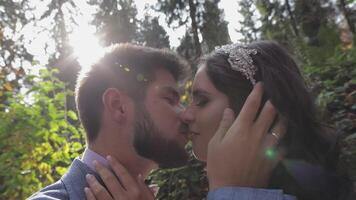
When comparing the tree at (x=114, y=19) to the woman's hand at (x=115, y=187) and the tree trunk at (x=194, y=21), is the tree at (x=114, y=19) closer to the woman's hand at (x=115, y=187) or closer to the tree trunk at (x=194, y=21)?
the tree trunk at (x=194, y=21)

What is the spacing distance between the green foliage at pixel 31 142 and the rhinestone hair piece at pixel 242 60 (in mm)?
2783

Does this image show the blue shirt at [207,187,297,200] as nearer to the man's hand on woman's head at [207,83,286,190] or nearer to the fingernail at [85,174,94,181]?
the man's hand on woman's head at [207,83,286,190]

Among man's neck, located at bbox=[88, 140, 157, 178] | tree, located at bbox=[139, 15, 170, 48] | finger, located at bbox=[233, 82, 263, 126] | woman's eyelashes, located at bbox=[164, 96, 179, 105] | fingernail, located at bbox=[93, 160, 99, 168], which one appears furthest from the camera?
tree, located at bbox=[139, 15, 170, 48]

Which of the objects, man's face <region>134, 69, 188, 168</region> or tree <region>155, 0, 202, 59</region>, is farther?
tree <region>155, 0, 202, 59</region>

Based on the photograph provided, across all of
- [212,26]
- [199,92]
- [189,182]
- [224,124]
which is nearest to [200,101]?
[199,92]

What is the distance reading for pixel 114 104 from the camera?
246 cm

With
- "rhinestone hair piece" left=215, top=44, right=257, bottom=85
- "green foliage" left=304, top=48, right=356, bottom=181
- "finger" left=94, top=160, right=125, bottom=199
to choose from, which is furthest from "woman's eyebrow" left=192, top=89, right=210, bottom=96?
"green foliage" left=304, top=48, right=356, bottom=181

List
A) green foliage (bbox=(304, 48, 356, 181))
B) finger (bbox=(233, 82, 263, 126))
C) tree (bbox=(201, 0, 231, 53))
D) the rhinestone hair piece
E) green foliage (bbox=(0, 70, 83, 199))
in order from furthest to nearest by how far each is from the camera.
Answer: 1. tree (bbox=(201, 0, 231, 53))
2. green foliage (bbox=(0, 70, 83, 199))
3. green foliage (bbox=(304, 48, 356, 181))
4. the rhinestone hair piece
5. finger (bbox=(233, 82, 263, 126))

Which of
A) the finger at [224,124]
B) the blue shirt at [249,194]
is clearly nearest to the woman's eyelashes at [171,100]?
the finger at [224,124]

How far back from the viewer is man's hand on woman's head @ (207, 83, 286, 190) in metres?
1.61

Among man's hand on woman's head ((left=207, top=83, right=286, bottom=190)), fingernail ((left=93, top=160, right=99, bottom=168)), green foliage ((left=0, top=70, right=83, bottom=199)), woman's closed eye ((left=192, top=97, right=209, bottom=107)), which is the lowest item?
green foliage ((left=0, top=70, right=83, bottom=199))

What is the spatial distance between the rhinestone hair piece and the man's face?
23.7 inches

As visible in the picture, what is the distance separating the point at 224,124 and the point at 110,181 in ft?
2.19

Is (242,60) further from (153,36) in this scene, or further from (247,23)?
(247,23)
